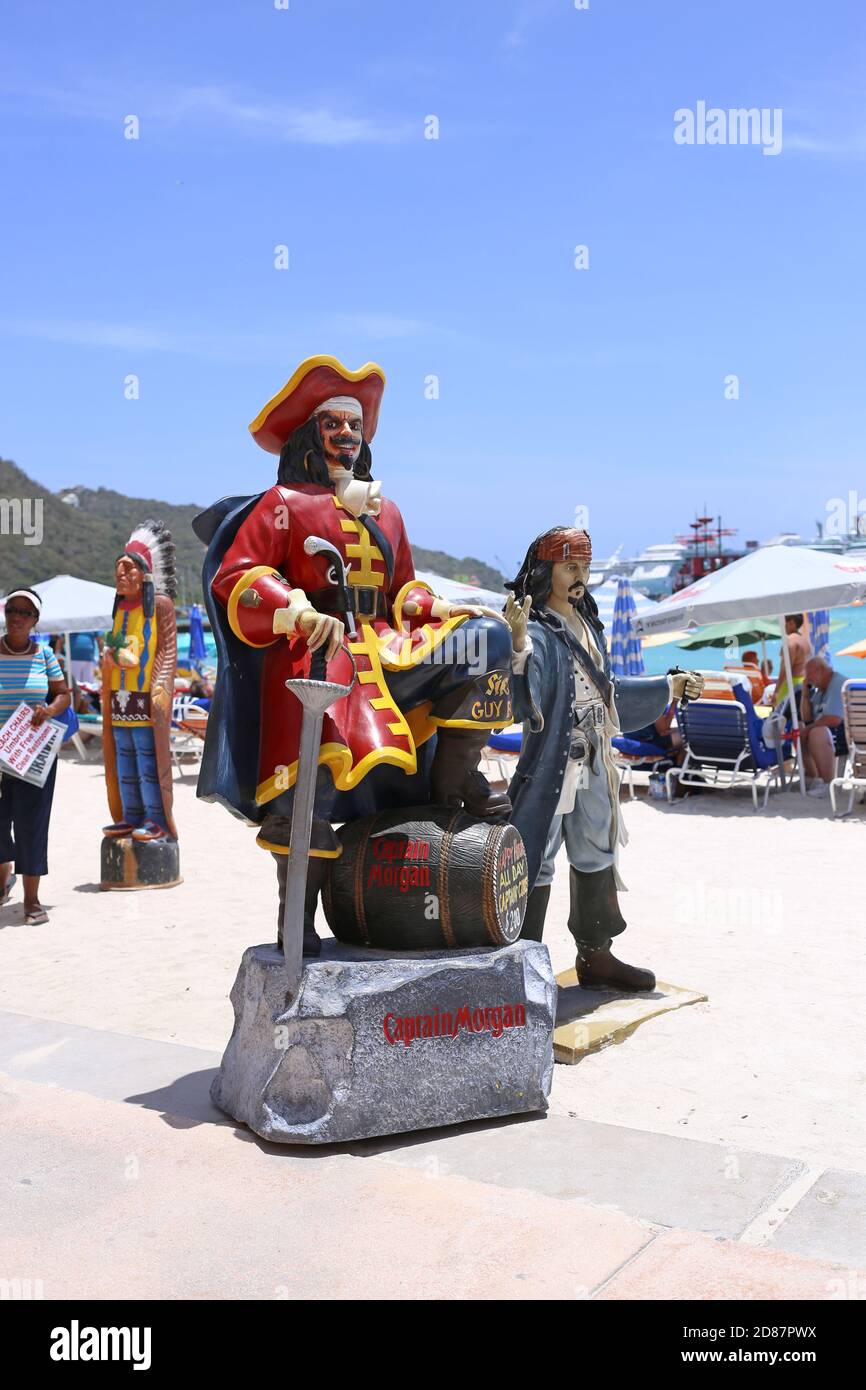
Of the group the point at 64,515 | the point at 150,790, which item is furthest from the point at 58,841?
the point at 64,515

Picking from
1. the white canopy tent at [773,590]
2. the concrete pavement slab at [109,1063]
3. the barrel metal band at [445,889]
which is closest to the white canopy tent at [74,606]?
the white canopy tent at [773,590]

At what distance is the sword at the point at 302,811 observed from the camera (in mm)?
3537

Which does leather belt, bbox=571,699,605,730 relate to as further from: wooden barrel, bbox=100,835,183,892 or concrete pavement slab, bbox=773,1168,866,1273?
wooden barrel, bbox=100,835,183,892

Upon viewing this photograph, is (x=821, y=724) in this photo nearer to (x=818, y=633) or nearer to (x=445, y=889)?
(x=818, y=633)

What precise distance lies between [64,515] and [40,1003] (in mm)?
65240

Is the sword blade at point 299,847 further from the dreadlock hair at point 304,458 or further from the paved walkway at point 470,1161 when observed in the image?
the dreadlock hair at point 304,458

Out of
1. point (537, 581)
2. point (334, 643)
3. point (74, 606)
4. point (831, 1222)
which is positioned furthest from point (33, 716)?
point (74, 606)

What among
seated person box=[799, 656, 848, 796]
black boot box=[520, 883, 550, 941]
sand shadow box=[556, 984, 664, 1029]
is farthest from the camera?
seated person box=[799, 656, 848, 796]

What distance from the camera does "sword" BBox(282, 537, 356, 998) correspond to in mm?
3537

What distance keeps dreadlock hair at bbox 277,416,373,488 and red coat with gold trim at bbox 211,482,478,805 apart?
5cm

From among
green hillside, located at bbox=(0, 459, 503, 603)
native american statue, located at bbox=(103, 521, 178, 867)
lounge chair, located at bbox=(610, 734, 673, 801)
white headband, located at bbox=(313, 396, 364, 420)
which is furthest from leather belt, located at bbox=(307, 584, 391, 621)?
green hillside, located at bbox=(0, 459, 503, 603)

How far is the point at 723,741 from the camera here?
11.0 m

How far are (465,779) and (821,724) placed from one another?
325 inches
